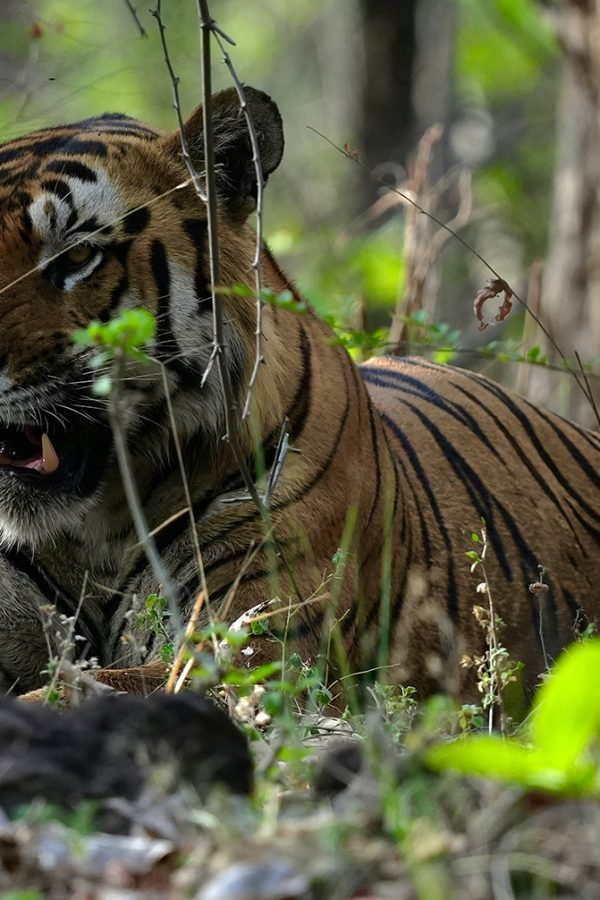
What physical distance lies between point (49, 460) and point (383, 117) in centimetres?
892

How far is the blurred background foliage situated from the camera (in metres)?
7.26

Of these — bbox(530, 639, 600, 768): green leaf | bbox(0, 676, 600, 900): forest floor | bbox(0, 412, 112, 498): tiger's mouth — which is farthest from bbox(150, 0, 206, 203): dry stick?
bbox(530, 639, 600, 768): green leaf

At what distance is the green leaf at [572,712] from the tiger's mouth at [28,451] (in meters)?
2.09

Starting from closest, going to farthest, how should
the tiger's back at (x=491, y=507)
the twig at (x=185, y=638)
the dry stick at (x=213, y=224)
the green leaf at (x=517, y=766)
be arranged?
the green leaf at (x=517, y=766)
the twig at (x=185, y=638)
the dry stick at (x=213, y=224)
the tiger's back at (x=491, y=507)

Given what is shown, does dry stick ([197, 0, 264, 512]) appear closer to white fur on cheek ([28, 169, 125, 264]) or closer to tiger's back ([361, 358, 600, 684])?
white fur on cheek ([28, 169, 125, 264])

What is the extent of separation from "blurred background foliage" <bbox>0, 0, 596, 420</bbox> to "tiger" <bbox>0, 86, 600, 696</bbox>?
0.94 meters

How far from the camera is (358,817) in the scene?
1752 mm

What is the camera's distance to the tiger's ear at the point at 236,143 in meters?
3.73

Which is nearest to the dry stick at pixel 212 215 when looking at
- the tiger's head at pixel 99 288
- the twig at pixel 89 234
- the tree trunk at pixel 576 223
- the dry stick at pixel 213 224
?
the dry stick at pixel 213 224


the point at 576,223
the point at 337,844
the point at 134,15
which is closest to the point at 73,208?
the point at 134,15

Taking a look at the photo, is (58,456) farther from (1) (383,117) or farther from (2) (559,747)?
(1) (383,117)

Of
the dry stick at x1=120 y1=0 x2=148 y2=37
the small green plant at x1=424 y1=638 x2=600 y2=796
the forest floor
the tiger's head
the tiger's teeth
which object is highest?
the dry stick at x1=120 y1=0 x2=148 y2=37

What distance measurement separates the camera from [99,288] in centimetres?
355

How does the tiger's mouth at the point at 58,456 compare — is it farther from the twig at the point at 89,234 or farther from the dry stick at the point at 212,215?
the dry stick at the point at 212,215
